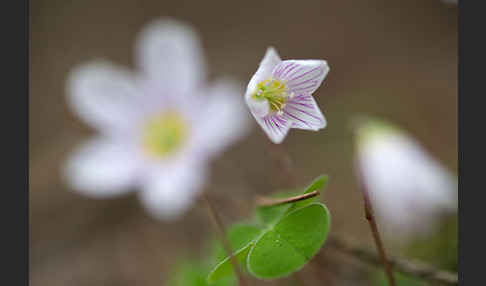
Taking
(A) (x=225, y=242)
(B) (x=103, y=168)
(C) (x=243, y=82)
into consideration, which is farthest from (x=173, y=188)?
(A) (x=225, y=242)

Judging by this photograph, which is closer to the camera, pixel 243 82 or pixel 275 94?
pixel 275 94

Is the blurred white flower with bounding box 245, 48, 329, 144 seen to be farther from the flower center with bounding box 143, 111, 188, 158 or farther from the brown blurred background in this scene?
the flower center with bounding box 143, 111, 188, 158

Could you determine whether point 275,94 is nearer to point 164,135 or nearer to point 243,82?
point 164,135

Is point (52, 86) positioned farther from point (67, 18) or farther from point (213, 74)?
point (213, 74)

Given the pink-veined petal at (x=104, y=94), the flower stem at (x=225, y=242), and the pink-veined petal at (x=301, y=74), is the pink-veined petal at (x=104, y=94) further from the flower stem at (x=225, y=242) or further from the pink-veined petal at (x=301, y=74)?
the pink-veined petal at (x=301, y=74)

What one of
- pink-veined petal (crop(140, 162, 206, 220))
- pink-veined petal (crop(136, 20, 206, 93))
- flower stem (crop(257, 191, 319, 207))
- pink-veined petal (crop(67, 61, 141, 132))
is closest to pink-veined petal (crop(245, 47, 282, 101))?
flower stem (crop(257, 191, 319, 207))

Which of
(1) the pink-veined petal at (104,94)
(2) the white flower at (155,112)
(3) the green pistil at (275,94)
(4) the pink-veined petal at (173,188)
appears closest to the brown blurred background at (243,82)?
(4) the pink-veined petal at (173,188)
